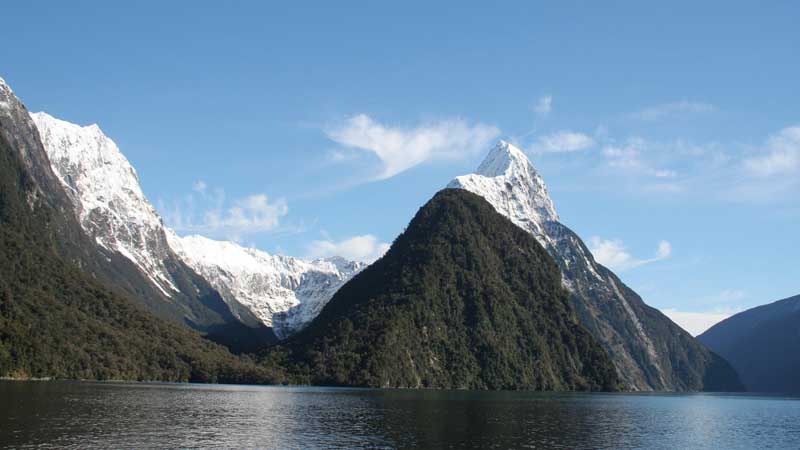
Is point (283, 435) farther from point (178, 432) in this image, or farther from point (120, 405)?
point (120, 405)

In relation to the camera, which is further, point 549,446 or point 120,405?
point 120,405

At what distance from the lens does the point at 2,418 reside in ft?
374

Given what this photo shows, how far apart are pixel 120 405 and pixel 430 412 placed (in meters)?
65.6

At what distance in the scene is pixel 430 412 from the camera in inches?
6678

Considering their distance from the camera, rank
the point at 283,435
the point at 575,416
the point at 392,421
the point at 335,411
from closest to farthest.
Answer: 1. the point at 283,435
2. the point at 392,421
3. the point at 335,411
4. the point at 575,416

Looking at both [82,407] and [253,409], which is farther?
[253,409]

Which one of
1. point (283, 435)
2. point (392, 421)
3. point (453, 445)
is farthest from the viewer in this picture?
point (392, 421)

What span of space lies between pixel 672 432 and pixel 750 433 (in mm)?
18848

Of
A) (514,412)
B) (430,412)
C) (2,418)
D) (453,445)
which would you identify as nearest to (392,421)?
(430,412)

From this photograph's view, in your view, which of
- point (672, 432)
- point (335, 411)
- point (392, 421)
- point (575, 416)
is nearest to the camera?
point (392, 421)

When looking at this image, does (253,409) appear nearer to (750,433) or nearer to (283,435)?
(283,435)

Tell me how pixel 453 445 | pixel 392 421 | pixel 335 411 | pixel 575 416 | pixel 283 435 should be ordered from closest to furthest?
pixel 453 445 < pixel 283 435 < pixel 392 421 < pixel 335 411 < pixel 575 416

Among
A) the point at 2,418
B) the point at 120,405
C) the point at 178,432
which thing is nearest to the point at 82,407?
the point at 120,405

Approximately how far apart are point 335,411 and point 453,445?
6629 cm
